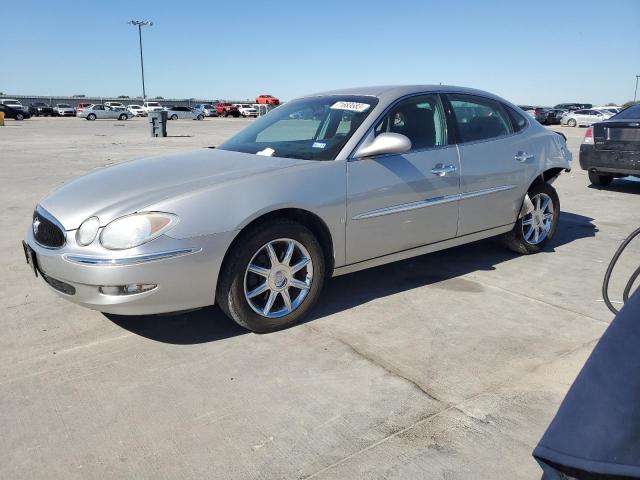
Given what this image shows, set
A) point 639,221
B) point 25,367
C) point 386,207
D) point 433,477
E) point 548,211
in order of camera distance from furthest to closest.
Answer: point 639,221, point 548,211, point 386,207, point 25,367, point 433,477

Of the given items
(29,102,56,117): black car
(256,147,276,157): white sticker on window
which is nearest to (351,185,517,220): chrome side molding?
(256,147,276,157): white sticker on window

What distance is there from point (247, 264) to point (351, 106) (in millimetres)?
1590

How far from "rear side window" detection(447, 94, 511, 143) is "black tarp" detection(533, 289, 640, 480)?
3417 mm

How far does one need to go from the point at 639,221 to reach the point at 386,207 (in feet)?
15.2

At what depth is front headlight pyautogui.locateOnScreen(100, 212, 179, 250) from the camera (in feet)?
9.68

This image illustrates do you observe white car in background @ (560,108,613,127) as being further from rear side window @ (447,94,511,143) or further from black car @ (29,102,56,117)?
black car @ (29,102,56,117)

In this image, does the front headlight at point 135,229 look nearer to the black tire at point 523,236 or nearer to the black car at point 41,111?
the black tire at point 523,236

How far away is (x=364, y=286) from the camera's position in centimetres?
436

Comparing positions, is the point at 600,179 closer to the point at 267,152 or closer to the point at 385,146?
the point at 385,146

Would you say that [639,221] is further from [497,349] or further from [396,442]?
[396,442]

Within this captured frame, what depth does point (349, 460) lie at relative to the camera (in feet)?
7.36

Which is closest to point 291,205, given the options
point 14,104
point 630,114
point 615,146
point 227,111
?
point 615,146

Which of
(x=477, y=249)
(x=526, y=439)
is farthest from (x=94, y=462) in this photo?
(x=477, y=249)

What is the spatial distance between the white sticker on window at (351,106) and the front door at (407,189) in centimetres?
18
